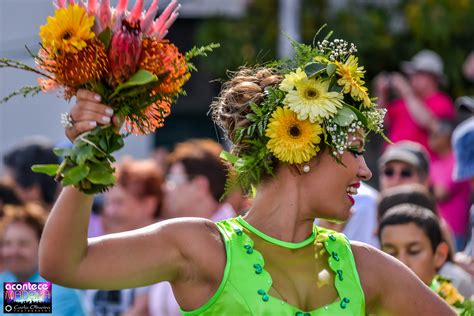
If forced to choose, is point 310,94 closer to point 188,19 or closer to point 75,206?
point 75,206

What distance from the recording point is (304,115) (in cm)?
365

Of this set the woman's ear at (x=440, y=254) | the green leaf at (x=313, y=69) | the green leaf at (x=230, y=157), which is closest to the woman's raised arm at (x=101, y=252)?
the green leaf at (x=230, y=157)

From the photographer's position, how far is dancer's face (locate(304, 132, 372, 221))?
370cm

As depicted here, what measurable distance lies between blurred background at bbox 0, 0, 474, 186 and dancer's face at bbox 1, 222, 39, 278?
471 centimetres

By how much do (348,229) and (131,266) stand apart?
2.82 metres

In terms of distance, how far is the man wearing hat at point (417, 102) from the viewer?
357 inches

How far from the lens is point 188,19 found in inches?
452

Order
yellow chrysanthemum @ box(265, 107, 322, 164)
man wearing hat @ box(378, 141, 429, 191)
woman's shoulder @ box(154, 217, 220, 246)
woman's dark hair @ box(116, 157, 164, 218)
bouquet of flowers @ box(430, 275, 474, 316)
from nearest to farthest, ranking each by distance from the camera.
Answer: woman's shoulder @ box(154, 217, 220, 246)
yellow chrysanthemum @ box(265, 107, 322, 164)
bouquet of flowers @ box(430, 275, 474, 316)
man wearing hat @ box(378, 141, 429, 191)
woman's dark hair @ box(116, 157, 164, 218)

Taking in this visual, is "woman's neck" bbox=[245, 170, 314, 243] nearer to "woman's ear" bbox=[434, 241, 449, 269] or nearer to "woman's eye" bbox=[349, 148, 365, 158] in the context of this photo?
"woman's eye" bbox=[349, 148, 365, 158]

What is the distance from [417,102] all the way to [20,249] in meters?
4.40

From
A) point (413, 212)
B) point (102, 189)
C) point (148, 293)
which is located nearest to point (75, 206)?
point (102, 189)

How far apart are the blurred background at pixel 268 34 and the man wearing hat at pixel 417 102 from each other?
34.1 inches

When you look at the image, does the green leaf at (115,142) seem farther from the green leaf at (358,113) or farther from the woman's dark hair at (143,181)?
the woman's dark hair at (143,181)

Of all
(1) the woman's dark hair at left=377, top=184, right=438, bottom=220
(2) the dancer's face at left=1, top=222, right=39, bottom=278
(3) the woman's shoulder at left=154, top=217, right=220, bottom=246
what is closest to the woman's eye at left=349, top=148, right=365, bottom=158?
(3) the woman's shoulder at left=154, top=217, right=220, bottom=246
